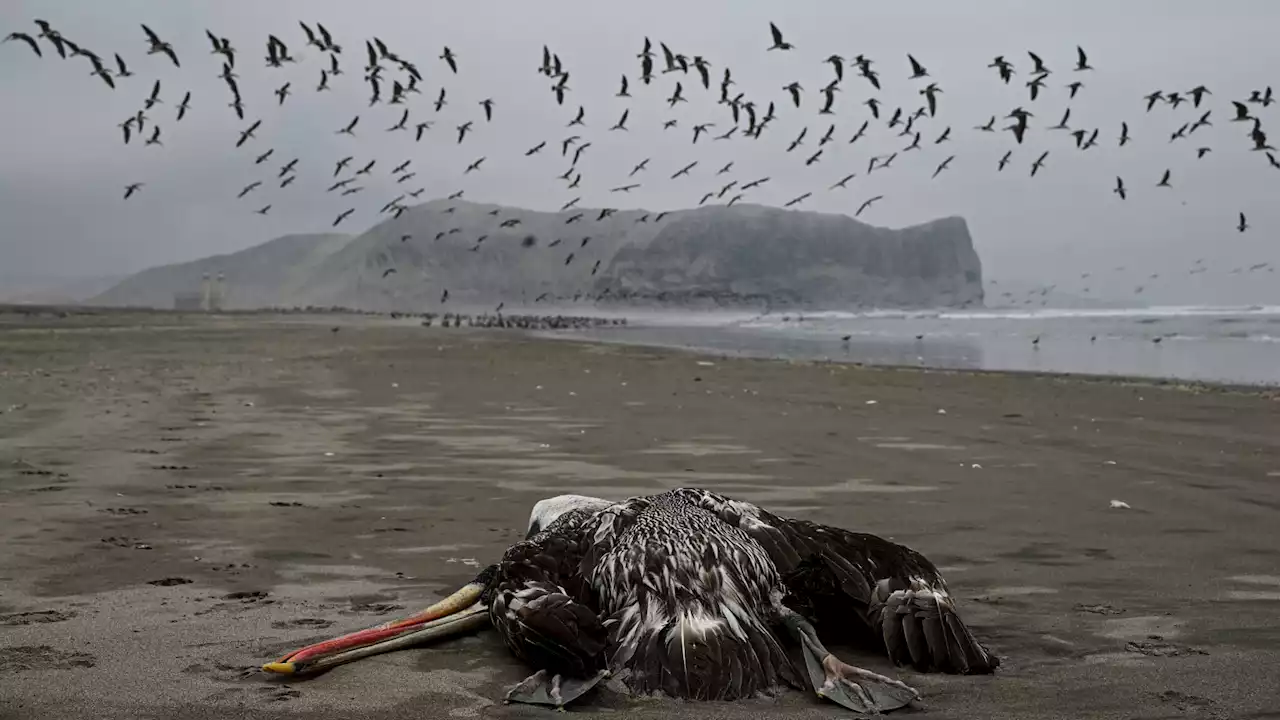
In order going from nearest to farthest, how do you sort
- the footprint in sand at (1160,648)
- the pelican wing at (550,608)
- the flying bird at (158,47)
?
the pelican wing at (550,608), the footprint in sand at (1160,648), the flying bird at (158,47)

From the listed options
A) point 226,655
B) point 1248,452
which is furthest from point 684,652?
point 1248,452

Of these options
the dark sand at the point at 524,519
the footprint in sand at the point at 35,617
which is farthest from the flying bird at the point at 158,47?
the footprint in sand at the point at 35,617

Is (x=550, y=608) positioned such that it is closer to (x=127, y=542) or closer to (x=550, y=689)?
(x=550, y=689)

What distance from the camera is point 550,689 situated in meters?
4.26

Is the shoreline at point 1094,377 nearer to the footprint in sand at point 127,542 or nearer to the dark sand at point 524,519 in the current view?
the dark sand at point 524,519

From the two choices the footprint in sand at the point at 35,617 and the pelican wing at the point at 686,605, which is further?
the footprint in sand at the point at 35,617

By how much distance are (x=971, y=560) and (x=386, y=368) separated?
21102 millimetres

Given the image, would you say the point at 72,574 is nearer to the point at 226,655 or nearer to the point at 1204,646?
the point at 226,655

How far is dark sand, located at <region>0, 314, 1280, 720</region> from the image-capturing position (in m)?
4.52

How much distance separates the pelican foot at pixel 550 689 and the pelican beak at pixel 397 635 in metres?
0.76

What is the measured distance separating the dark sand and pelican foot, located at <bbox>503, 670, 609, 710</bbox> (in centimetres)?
7

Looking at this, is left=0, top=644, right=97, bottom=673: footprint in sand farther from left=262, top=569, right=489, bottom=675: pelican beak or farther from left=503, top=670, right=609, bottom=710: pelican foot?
left=503, top=670, right=609, bottom=710: pelican foot

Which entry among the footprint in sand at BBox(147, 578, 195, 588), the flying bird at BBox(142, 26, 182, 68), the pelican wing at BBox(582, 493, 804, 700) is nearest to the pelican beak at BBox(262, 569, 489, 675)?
the pelican wing at BBox(582, 493, 804, 700)

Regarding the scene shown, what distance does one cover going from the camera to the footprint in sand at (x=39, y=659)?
4.66 metres
